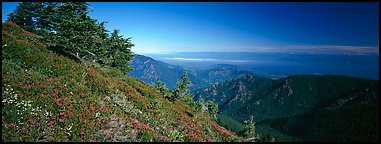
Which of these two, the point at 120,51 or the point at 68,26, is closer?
the point at 68,26

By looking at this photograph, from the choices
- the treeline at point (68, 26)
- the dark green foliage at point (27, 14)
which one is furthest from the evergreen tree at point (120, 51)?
the dark green foliage at point (27, 14)

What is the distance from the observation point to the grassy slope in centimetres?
1102

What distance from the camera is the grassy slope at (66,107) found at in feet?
36.1

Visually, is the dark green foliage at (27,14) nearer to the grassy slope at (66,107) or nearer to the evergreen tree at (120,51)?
the evergreen tree at (120,51)

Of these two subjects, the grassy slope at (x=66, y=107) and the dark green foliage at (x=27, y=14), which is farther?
the dark green foliage at (x=27, y=14)

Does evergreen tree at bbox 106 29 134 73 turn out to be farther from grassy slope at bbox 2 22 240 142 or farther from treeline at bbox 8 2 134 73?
grassy slope at bbox 2 22 240 142

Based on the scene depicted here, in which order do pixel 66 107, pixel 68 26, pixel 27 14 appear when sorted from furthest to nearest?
pixel 27 14 → pixel 68 26 → pixel 66 107

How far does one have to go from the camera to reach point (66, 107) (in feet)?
42.7

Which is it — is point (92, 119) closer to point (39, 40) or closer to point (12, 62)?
point (12, 62)

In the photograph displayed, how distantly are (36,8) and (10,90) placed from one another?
36.9m

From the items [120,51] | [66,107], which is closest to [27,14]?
[120,51]

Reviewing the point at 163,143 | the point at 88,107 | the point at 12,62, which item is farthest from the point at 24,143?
the point at 12,62

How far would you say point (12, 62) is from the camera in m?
16.4

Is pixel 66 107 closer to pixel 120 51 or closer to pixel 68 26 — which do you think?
pixel 68 26
